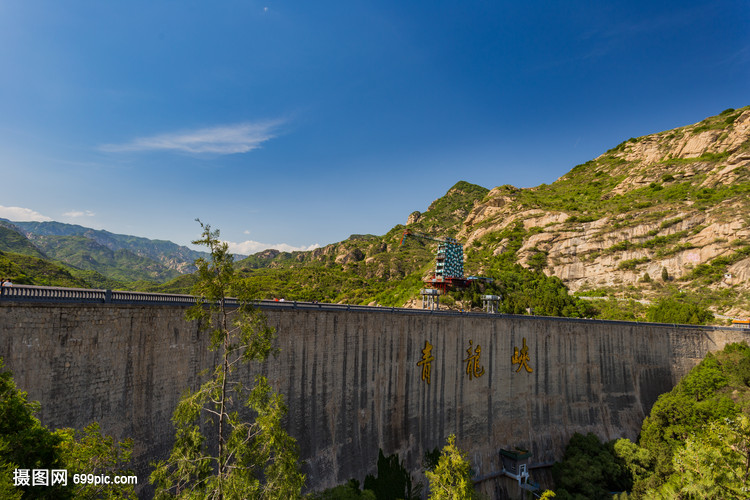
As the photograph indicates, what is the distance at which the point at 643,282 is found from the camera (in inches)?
2229

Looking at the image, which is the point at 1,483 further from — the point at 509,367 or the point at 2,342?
the point at 509,367

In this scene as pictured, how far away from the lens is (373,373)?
24203 mm

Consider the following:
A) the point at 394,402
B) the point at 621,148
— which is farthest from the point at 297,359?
the point at 621,148

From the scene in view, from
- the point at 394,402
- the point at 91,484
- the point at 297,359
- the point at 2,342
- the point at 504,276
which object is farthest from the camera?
the point at 504,276

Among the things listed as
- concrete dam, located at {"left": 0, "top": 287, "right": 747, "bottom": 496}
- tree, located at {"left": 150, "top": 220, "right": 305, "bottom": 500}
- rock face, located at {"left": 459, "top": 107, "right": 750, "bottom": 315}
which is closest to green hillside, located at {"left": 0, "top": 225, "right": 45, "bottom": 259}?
rock face, located at {"left": 459, "top": 107, "right": 750, "bottom": 315}

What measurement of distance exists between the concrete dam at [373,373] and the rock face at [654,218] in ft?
54.9

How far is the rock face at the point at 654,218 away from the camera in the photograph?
5378cm

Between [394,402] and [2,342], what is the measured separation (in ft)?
66.3

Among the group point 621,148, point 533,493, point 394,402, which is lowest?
point 533,493

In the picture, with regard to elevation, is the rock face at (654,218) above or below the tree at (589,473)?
above

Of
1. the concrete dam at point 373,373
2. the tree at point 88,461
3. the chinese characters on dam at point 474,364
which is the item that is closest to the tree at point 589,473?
the concrete dam at point 373,373

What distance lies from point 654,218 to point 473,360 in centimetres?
5088

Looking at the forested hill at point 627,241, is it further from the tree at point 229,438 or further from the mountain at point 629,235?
the tree at point 229,438

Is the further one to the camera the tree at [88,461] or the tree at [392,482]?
the tree at [392,482]
